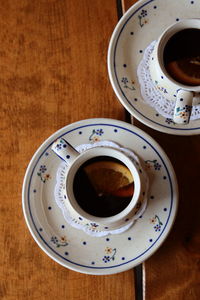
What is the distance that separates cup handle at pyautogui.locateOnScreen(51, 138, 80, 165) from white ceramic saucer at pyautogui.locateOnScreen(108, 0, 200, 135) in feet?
0.55

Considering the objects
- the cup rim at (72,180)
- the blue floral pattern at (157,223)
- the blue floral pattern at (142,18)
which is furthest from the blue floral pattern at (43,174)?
the blue floral pattern at (142,18)

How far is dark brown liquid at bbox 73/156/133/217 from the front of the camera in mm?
827

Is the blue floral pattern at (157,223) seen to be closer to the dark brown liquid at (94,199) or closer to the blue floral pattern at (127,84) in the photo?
the dark brown liquid at (94,199)

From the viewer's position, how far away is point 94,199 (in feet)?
2.74

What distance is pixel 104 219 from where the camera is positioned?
814mm

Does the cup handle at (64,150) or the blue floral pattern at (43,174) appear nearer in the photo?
the cup handle at (64,150)

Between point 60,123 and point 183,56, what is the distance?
0.27 meters

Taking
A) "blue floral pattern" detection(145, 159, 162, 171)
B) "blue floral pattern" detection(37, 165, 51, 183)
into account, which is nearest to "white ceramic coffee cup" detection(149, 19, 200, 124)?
"blue floral pattern" detection(145, 159, 162, 171)

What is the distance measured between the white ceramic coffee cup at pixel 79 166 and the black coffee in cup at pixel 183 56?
0.18 metres

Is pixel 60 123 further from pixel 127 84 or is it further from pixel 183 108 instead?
pixel 183 108

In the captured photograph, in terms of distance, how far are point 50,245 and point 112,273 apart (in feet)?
0.40

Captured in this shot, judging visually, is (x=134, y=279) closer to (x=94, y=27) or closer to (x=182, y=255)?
(x=182, y=255)

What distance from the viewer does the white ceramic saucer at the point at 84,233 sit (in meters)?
0.89

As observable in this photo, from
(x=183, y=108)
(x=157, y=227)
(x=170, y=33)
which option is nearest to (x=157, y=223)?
(x=157, y=227)
